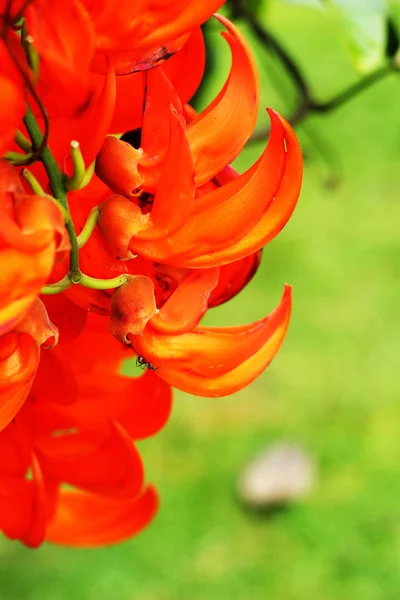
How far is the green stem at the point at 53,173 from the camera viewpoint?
1.48 feet

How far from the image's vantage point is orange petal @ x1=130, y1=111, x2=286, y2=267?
501 mm

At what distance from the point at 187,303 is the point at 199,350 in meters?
0.02

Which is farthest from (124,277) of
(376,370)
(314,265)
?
(314,265)

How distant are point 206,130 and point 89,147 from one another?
0.07 m

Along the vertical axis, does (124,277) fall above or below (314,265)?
above

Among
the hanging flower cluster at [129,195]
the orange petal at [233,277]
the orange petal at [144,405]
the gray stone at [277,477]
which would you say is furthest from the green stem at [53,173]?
the gray stone at [277,477]

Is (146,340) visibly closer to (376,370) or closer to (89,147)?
(89,147)

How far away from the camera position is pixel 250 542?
232 cm

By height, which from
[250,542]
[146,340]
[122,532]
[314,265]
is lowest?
[314,265]

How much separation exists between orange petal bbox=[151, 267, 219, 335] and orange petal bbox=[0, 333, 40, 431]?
6cm

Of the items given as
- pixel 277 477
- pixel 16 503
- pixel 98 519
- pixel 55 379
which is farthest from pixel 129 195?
pixel 277 477

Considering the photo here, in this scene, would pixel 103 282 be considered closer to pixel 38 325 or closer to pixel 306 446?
pixel 38 325

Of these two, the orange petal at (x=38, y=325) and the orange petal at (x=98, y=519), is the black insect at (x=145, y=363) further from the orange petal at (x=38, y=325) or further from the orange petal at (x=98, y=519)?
the orange petal at (x=98, y=519)

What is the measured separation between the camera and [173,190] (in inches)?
19.3
